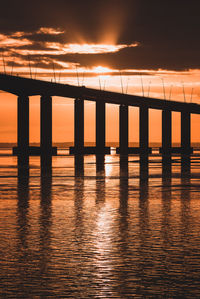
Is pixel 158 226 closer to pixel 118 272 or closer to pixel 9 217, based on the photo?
pixel 9 217

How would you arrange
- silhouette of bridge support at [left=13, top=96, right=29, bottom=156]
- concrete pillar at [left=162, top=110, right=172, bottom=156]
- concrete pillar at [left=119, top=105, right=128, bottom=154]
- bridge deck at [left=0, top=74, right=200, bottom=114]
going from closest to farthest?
bridge deck at [left=0, top=74, right=200, bottom=114] → silhouette of bridge support at [left=13, top=96, right=29, bottom=156] → concrete pillar at [left=119, top=105, right=128, bottom=154] → concrete pillar at [left=162, top=110, right=172, bottom=156]

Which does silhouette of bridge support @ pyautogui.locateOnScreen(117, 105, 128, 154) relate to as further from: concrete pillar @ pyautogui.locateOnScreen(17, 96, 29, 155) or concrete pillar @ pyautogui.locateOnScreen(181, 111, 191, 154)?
concrete pillar @ pyautogui.locateOnScreen(17, 96, 29, 155)

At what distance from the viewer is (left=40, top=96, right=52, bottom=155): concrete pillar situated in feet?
391

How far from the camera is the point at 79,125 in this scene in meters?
134

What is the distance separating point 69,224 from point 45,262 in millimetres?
4909

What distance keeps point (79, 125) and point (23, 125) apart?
1773 cm

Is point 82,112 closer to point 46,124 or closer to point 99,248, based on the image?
point 46,124

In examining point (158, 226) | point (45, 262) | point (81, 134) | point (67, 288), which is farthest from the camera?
point (81, 134)

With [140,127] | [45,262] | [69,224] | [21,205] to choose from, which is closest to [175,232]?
[69,224]

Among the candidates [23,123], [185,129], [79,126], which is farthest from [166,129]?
[23,123]

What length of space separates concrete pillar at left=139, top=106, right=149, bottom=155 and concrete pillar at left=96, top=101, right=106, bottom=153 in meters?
16.5

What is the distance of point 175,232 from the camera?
45.1ft

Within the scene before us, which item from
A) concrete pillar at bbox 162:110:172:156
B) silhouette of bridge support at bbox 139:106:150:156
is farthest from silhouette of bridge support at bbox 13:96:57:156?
concrete pillar at bbox 162:110:172:156

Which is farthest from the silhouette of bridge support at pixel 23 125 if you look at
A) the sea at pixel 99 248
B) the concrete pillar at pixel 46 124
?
the sea at pixel 99 248
